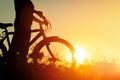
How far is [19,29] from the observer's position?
9.66 meters

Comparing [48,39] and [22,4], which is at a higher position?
[22,4]

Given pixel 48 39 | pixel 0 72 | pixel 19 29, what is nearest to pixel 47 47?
pixel 48 39

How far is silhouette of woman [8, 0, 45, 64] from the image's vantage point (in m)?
9.55

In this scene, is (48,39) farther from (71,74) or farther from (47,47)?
(71,74)

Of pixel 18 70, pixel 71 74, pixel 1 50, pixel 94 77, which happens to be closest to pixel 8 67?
pixel 18 70

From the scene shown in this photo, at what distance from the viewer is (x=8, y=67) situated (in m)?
9.13

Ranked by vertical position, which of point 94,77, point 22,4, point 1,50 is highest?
point 22,4

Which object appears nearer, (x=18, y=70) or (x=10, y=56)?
(x=18, y=70)

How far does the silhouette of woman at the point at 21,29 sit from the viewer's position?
9555 mm

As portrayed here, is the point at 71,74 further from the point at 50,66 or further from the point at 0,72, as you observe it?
the point at 0,72

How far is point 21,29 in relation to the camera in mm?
9641

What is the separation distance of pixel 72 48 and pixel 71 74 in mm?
683

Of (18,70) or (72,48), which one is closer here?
(18,70)

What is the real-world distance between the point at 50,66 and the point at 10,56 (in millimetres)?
1095
